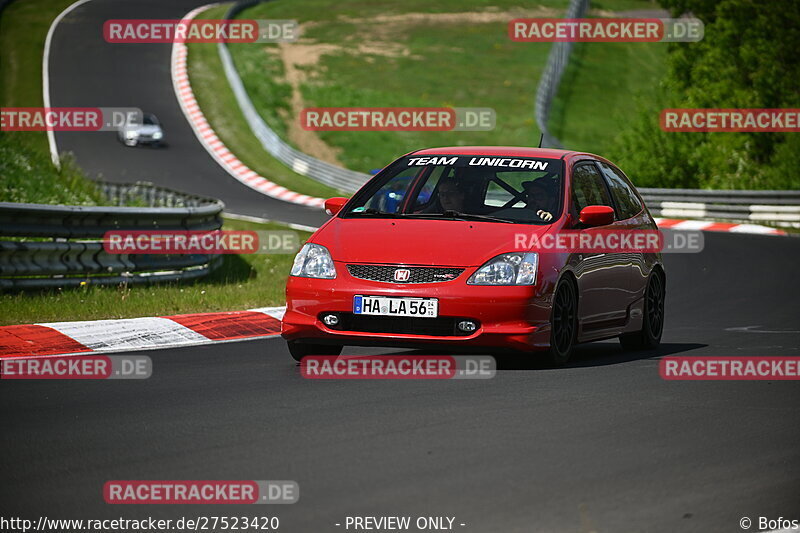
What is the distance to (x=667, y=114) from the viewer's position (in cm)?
3903

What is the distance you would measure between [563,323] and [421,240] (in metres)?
1.13

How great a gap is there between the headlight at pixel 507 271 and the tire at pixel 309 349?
128cm

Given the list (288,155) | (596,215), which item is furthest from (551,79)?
(596,215)

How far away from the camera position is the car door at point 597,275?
992 cm

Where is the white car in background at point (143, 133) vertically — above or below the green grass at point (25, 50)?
below

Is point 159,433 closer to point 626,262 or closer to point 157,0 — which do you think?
point 626,262

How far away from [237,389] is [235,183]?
3153cm

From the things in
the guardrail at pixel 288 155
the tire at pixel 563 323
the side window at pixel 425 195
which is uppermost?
the side window at pixel 425 195

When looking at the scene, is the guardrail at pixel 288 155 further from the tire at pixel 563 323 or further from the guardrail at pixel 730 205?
the tire at pixel 563 323

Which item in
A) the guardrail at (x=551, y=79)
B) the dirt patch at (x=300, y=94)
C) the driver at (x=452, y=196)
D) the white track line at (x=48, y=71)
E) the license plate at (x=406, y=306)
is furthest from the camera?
the guardrail at (x=551, y=79)

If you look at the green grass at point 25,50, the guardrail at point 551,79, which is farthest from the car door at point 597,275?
the green grass at point 25,50

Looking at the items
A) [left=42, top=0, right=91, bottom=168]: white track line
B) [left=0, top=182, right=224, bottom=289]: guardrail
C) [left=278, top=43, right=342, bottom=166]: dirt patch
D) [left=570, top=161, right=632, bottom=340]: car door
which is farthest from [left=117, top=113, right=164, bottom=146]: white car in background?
[left=570, top=161, right=632, bottom=340]: car door

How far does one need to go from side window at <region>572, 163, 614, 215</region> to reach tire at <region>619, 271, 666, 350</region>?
3.00 ft

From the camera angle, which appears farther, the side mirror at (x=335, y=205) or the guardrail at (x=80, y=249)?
the guardrail at (x=80, y=249)
